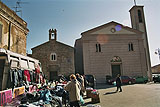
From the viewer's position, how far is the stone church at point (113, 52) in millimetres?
22766

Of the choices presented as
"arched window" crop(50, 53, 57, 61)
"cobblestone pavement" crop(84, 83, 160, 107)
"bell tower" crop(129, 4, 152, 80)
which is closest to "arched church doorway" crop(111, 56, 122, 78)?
"bell tower" crop(129, 4, 152, 80)

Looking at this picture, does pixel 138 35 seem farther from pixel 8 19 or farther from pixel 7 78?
pixel 7 78

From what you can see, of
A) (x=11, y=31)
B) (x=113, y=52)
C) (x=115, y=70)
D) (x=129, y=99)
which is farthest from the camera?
(x=113, y=52)

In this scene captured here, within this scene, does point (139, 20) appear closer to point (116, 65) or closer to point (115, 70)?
point (116, 65)

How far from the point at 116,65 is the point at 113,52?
8.11 feet

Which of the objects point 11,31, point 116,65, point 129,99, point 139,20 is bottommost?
point 129,99

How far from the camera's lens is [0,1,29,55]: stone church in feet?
33.8

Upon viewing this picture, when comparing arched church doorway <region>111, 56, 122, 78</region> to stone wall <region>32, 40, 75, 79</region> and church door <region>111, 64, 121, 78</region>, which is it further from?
stone wall <region>32, 40, 75, 79</region>

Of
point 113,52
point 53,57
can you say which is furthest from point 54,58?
point 113,52

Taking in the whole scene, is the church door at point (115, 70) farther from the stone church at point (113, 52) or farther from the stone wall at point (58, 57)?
the stone wall at point (58, 57)

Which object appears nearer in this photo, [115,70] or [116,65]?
[115,70]

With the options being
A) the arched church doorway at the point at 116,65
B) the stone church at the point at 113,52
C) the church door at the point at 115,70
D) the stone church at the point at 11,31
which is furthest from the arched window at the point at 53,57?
the church door at the point at 115,70

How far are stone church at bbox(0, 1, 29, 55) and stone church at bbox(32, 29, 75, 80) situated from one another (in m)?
9.21

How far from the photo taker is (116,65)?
23.7 meters
